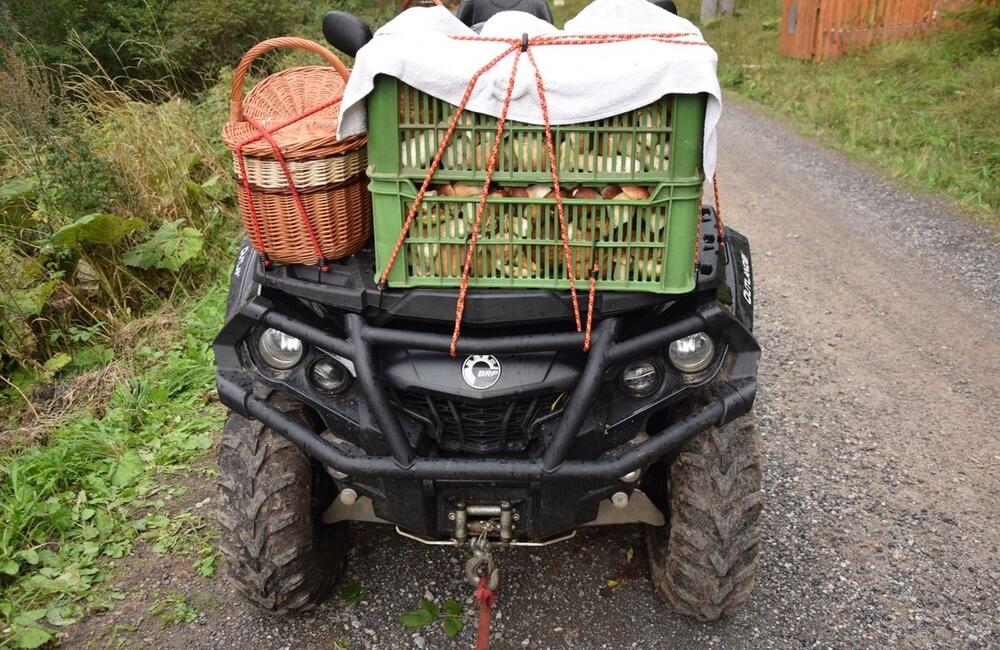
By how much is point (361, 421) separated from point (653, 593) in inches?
57.8

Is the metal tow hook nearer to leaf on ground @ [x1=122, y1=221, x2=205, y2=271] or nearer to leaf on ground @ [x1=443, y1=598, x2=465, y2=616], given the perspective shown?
leaf on ground @ [x1=443, y1=598, x2=465, y2=616]

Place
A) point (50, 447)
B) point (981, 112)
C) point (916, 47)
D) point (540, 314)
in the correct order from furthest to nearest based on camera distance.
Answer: point (916, 47), point (981, 112), point (50, 447), point (540, 314)

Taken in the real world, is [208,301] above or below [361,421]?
below

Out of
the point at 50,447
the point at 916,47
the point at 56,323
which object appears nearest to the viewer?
the point at 50,447

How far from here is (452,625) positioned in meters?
3.17

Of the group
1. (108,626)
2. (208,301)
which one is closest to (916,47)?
(208,301)

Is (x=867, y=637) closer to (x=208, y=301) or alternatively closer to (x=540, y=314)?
(x=540, y=314)

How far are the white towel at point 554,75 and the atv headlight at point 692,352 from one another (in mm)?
600

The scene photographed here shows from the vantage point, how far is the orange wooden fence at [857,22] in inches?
508

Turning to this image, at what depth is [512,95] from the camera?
2330 millimetres

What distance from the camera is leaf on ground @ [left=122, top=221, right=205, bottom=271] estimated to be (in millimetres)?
5910

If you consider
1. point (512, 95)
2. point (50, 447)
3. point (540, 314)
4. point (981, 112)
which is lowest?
point (50, 447)

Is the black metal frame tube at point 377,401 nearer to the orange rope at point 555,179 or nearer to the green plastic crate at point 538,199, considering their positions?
the green plastic crate at point 538,199

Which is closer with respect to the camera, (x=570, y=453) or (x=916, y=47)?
(x=570, y=453)
